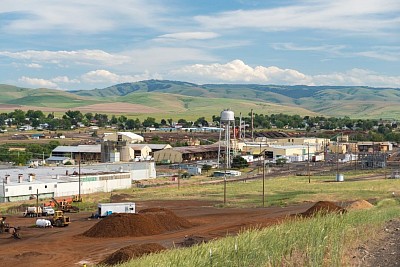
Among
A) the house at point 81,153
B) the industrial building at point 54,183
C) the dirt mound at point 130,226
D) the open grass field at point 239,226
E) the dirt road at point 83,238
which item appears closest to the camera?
the open grass field at point 239,226

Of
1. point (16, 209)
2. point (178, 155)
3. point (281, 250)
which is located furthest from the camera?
point (178, 155)

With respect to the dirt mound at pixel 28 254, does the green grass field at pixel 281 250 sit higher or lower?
higher

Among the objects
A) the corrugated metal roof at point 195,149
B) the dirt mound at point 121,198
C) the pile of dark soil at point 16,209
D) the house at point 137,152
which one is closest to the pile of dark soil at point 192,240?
the pile of dark soil at point 16,209

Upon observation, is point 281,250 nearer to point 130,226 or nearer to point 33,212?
point 130,226

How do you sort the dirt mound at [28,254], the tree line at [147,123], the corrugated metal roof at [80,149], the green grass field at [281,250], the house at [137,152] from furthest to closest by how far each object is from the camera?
the tree line at [147,123] < the corrugated metal roof at [80,149] < the house at [137,152] < the dirt mound at [28,254] < the green grass field at [281,250]

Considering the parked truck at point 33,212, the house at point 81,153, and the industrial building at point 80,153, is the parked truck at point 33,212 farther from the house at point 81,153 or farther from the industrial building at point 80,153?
the industrial building at point 80,153

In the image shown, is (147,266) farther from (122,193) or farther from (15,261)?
(122,193)

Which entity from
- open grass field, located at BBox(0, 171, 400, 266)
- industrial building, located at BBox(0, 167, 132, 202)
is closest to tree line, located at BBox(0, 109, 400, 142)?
open grass field, located at BBox(0, 171, 400, 266)

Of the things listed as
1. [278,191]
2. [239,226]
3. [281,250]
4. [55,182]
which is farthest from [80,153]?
[281,250]

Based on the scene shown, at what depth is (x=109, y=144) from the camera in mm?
78188

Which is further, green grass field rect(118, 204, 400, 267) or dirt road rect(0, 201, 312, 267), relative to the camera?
dirt road rect(0, 201, 312, 267)

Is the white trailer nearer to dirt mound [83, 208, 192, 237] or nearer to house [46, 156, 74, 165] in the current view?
dirt mound [83, 208, 192, 237]

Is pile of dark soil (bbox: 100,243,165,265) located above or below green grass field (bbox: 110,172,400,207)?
above

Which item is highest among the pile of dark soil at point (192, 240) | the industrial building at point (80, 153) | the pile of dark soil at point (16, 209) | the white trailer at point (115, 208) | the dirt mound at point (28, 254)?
the industrial building at point (80, 153)
